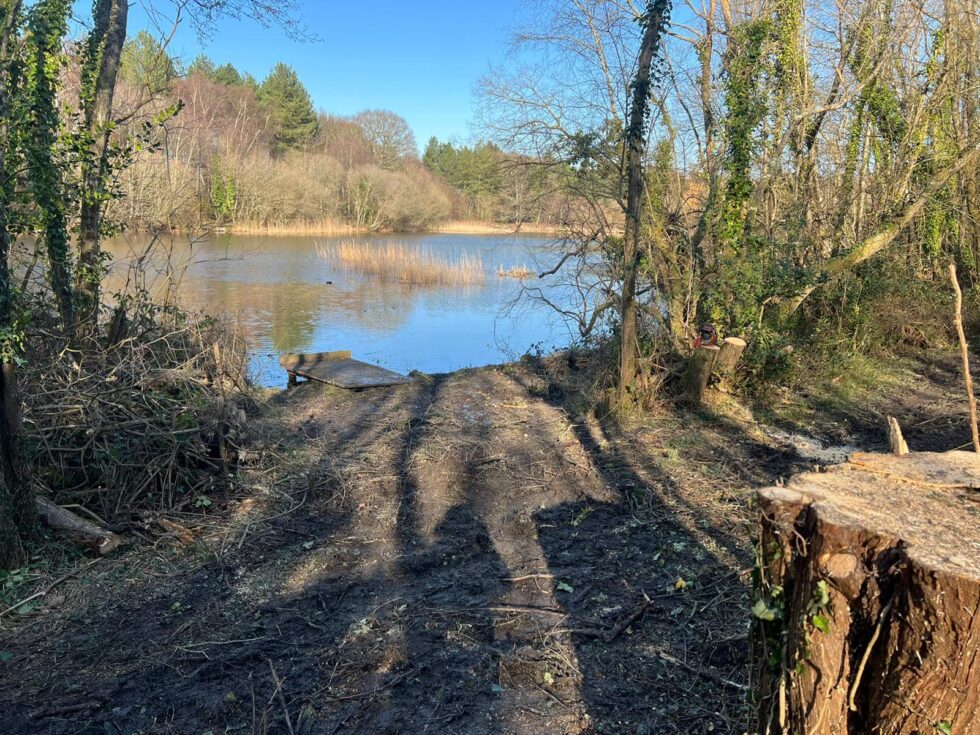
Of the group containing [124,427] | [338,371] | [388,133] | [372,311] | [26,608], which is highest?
[388,133]

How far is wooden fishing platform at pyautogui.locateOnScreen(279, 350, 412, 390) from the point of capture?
9.70m

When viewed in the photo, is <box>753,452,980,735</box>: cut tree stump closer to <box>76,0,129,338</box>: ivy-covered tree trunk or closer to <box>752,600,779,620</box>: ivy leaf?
<box>752,600,779,620</box>: ivy leaf

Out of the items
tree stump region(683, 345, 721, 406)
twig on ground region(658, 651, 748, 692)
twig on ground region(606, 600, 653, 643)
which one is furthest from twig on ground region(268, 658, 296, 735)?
tree stump region(683, 345, 721, 406)

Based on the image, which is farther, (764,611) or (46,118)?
(46,118)

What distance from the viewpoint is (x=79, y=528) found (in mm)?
4297

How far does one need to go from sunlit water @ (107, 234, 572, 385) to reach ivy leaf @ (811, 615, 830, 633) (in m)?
8.83

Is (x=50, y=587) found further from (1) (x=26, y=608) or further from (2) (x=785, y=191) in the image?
(2) (x=785, y=191)

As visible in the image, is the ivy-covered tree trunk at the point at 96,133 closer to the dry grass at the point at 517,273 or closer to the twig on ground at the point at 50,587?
the twig on ground at the point at 50,587

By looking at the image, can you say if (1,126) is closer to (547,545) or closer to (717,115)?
(547,545)

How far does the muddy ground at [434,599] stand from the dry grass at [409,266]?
16.9 m

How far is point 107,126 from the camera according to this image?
6.19 metres

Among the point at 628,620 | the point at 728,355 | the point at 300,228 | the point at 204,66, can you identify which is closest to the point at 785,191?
the point at 728,355

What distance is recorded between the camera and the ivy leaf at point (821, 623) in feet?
6.49

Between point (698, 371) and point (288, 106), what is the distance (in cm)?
5372
